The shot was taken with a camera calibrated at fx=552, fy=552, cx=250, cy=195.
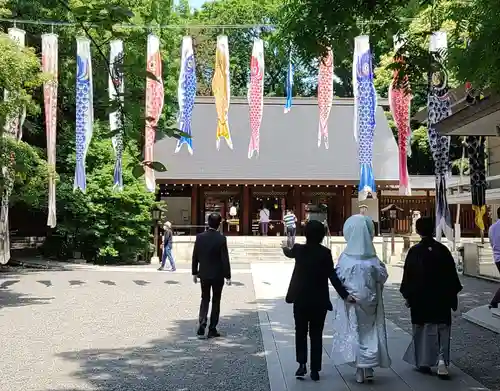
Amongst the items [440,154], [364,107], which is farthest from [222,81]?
[440,154]

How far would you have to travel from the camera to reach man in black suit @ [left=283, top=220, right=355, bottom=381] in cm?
525

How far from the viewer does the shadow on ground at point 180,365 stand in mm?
5395

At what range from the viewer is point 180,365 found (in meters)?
6.12

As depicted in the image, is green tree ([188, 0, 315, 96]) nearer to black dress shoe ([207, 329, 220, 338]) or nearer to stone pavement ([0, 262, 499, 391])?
stone pavement ([0, 262, 499, 391])

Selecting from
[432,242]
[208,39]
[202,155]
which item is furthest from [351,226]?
[208,39]

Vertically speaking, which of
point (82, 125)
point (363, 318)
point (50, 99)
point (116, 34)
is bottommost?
point (363, 318)

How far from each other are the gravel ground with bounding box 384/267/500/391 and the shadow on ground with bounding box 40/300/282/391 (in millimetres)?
2239

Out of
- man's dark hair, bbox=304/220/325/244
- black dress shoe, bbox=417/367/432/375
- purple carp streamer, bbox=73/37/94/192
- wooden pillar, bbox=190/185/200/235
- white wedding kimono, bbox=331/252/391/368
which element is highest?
purple carp streamer, bbox=73/37/94/192

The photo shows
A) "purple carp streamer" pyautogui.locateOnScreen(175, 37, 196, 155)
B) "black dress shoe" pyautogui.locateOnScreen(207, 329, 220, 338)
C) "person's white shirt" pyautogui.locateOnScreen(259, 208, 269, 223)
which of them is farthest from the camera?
"person's white shirt" pyautogui.locateOnScreen(259, 208, 269, 223)

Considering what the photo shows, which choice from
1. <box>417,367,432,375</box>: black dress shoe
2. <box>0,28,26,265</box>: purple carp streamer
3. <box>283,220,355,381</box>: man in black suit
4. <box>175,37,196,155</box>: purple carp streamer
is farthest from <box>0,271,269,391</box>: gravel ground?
<box>175,37,196,155</box>: purple carp streamer

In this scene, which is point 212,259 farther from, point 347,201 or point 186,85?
point 347,201

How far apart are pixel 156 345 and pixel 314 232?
10.0 feet

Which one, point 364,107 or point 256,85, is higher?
point 256,85

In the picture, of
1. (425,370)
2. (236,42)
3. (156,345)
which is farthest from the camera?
(236,42)
